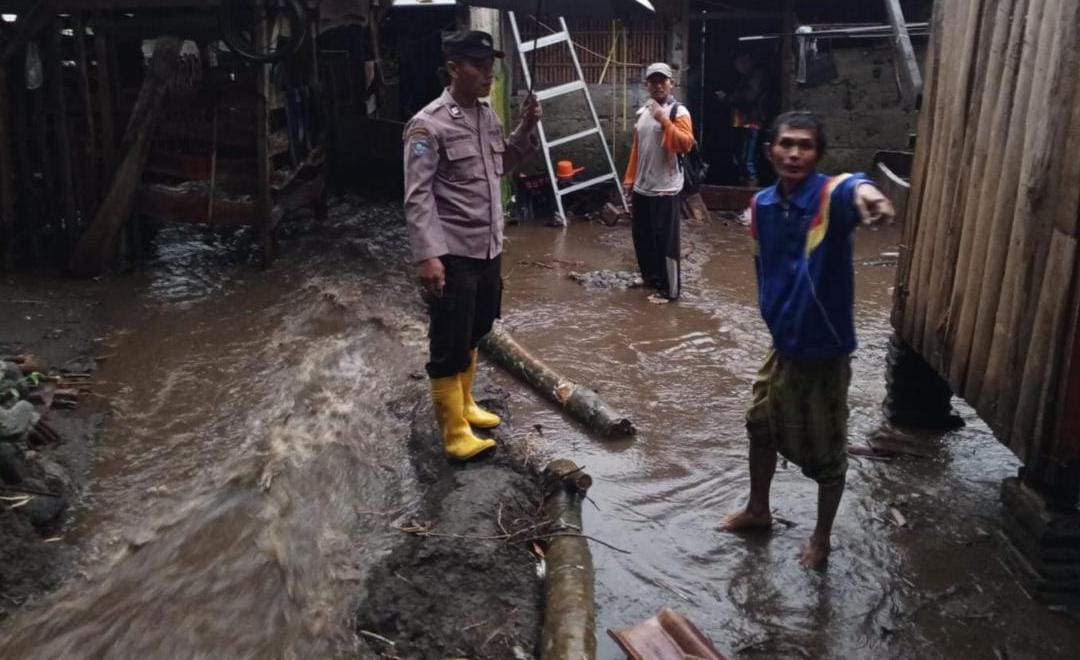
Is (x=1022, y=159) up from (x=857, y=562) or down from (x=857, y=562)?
up

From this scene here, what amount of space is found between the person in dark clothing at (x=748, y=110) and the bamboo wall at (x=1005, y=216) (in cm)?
832

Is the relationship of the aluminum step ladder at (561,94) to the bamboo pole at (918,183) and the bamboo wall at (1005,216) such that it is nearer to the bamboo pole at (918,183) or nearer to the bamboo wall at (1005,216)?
the bamboo pole at (918,183)

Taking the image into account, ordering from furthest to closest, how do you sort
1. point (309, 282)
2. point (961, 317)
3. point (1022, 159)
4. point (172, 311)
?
point (309, 282) → point (172, 311) → point (961, 317) → point (1022, 159)

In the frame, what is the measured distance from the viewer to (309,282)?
850 cm

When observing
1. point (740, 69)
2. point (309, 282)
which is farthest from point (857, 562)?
point (740, 69)

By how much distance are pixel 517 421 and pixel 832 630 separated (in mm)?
2489

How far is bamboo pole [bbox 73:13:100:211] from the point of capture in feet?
27.3

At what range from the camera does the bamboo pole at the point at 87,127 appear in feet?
27.3

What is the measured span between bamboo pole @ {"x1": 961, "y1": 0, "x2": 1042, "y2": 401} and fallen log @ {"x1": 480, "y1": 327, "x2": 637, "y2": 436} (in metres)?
1.95

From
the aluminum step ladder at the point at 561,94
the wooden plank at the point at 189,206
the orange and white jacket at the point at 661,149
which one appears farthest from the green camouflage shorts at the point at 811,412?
the aluminum step ladder at the point at 561,94

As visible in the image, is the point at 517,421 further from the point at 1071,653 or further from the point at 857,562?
the point at 1071,653

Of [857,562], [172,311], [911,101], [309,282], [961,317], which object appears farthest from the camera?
[309,282]

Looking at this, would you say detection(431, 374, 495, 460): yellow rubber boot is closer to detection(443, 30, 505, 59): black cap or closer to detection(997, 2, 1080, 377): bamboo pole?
detection(443, 30, 505, 59): black cap

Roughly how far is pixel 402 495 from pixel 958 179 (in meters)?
3.18
